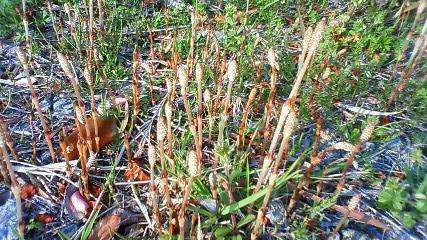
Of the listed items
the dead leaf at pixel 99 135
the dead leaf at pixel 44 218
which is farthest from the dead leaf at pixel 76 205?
the dead leaf at pixel 99 135

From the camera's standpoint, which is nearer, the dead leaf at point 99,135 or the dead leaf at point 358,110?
the dead leaf at point 99,135

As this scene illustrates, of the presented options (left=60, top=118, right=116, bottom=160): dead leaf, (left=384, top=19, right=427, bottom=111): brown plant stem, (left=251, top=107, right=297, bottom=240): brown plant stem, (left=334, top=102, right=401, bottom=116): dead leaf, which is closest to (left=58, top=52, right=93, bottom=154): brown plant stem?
(left=60, top=118, right=116, bottom=160): dead leaf

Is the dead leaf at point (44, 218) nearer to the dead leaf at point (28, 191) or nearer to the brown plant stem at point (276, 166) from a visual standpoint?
the dead leaf at point (28, 191)

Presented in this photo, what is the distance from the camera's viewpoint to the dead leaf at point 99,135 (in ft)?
6.10

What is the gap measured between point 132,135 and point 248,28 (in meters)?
1.15

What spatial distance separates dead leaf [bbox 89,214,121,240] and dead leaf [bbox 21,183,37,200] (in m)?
0.34

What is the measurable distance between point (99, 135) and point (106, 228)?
478mm

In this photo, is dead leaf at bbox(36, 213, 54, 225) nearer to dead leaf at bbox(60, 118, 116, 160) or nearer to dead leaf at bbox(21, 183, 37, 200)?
dead leaf at bbox(21, 183, 37, 200)

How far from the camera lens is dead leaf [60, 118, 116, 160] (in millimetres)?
1858

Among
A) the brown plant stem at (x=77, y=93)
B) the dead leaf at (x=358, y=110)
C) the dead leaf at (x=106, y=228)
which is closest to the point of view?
the brown plant stem at (x=77, y=93)

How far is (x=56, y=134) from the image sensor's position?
2.02 metres

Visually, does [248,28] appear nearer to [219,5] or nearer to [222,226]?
[219,5]

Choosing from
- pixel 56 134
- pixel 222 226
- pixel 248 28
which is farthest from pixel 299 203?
pixel 248 28

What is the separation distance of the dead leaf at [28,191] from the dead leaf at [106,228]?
337mm
